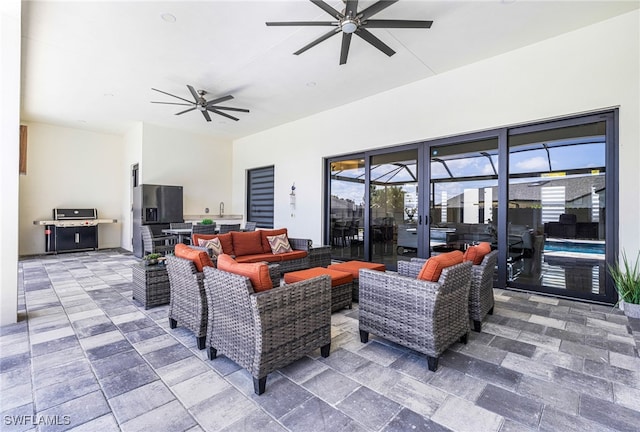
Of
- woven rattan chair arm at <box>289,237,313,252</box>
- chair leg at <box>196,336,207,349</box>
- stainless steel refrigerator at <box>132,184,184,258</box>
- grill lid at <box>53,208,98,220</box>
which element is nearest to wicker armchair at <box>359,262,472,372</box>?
chair leg at <box>196,336,207,349</box>

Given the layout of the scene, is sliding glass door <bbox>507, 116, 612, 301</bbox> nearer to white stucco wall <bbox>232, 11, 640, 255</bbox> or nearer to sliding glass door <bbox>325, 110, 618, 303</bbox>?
sliding glass door <bbox>325, 110, 618, 303</bbox>

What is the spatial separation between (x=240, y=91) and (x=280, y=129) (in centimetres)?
223

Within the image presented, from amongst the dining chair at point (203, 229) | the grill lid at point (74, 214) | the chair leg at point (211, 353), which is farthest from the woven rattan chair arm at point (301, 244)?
the grill lid at point (74, 214)

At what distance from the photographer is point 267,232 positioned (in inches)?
205

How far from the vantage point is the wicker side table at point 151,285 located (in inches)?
138

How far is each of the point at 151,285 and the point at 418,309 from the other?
302 cm

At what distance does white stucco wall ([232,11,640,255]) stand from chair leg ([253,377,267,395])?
4258mm

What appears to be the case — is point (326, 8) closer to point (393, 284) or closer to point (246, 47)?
point (246, 47)

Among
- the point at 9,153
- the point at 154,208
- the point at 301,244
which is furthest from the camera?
the point at 154,208

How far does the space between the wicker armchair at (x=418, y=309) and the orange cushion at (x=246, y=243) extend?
8.67 ft

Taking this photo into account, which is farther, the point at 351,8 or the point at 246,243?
the point at 246,243

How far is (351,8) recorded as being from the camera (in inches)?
108

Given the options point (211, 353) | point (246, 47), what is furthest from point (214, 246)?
point (246, 47)

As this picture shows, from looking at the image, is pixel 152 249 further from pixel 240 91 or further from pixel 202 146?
pixel 202 146
